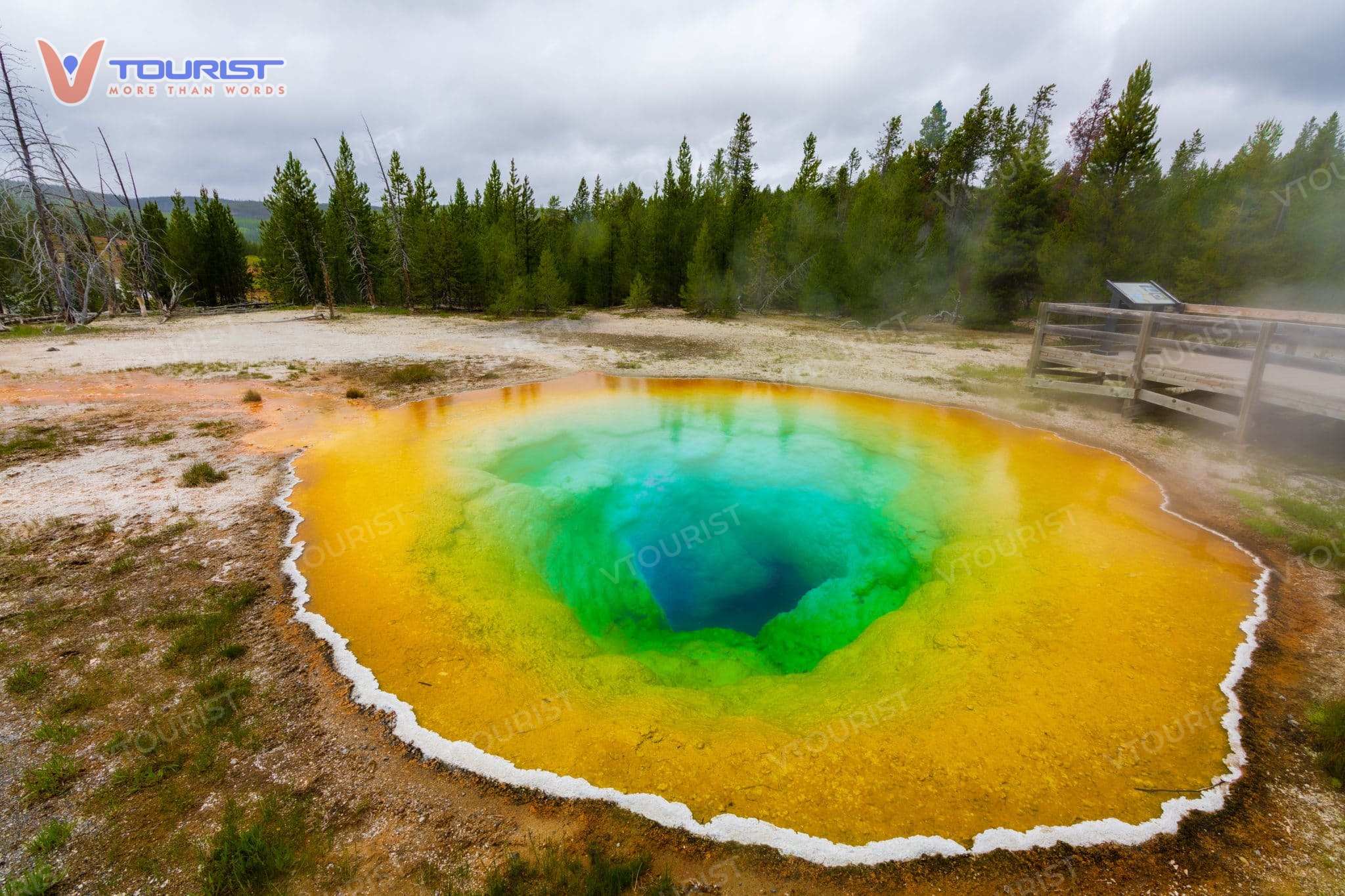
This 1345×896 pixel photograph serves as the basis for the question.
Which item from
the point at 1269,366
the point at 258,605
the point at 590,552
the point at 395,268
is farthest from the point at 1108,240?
the point at 395,268

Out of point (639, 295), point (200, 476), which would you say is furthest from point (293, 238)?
point (200, 476)

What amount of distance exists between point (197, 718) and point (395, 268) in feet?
133

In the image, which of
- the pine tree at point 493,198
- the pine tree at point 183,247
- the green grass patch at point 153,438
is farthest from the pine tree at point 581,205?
the green grass patch at point 153,438

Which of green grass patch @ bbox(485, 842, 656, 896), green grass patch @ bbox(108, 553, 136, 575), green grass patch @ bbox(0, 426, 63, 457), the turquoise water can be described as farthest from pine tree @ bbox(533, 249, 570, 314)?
green grass patch @ bbox(485, 842, 656, 896)

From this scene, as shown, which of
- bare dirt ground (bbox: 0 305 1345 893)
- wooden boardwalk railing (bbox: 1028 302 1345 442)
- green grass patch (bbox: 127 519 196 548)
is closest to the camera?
bare dirt ground (bbox: 0 305 1345 893)

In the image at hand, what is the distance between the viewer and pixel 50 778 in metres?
4.07

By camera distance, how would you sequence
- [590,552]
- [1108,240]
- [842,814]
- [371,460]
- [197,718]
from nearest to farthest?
[842,814], [197,718], [590,552], [371,460], [1108,240]

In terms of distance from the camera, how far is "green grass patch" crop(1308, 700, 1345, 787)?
445 cm

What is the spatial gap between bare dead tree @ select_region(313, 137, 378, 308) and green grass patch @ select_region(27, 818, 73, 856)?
40.6 m

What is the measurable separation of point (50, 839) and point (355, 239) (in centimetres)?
4300

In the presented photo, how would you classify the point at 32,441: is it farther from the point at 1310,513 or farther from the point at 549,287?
the point at 549,287

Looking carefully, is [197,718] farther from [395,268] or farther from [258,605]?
[395,268]

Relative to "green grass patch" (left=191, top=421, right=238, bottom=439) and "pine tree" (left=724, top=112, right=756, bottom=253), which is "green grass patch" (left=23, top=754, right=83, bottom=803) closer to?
"green grass patch" (left=191, top=421, right=238, bottom=439)

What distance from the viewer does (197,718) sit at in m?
4.69
